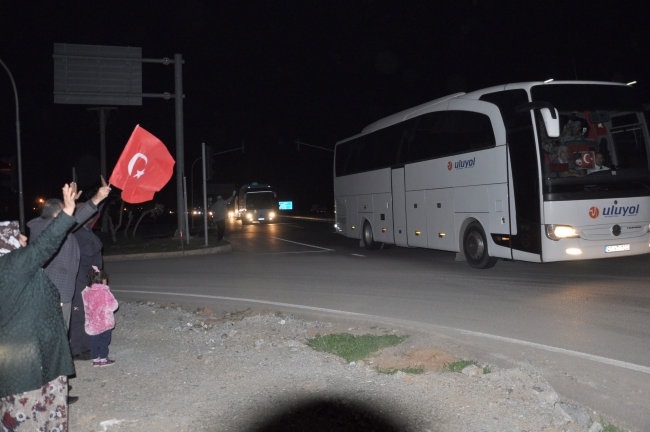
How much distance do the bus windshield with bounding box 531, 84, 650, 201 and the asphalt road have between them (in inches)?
70.2

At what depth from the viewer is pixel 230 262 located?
17359mm

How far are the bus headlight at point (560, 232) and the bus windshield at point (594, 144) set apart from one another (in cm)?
52

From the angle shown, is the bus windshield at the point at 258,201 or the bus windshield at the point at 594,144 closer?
the bus windshield at the point at 594,144

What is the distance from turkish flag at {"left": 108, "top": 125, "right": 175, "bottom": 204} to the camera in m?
6.23

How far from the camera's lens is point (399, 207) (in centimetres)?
1725

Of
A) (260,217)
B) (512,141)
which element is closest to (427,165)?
(512,141)

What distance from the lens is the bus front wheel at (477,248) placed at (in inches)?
527

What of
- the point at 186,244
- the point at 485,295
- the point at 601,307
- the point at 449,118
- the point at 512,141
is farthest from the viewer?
the point at 186,244

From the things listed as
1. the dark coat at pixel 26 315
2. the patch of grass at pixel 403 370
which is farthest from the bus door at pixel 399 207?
the dark coat at pixel 26 315

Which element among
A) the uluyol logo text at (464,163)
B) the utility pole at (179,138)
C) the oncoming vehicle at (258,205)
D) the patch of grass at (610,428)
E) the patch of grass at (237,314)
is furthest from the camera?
the oncoming vehicle at (258,205)

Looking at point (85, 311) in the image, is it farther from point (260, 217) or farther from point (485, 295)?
point (260, 217)

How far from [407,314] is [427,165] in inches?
281

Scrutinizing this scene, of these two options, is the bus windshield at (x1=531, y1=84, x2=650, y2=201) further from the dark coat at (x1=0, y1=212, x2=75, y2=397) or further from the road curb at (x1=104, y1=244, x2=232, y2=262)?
the road curb at (x1=104, y1=244, x2=232, y2=262)

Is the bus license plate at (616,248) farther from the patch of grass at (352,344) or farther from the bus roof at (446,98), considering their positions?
the patch of grass at (352,344)
